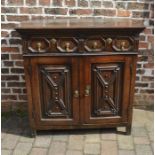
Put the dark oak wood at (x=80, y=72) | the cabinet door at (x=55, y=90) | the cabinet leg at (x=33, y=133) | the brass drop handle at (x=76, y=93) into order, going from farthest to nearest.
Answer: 1. the cabinet leg at (x=33, y=133)
2. the brass drop handle at (x=76, y=93)
3. the cabinet door at (x=55, y=90)
4. the dark oak wood at (x=80, y=72)

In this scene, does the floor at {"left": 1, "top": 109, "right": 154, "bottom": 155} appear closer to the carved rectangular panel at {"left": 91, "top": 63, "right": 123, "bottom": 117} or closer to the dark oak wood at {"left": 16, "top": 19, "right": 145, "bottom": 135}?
the dark oak wood at {"left": 16, "top": 19, "right": 145, "bottom": 135}

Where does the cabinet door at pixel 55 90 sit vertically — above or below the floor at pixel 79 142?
above

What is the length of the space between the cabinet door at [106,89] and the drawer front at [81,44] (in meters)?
0.09

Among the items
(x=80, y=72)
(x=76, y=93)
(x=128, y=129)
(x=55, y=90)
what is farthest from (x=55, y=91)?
(x=128, y=129)

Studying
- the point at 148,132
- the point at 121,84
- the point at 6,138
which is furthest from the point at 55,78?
the point at 148,132

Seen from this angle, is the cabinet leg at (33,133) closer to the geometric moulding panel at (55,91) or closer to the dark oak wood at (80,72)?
the dark oak wood at (80,72)

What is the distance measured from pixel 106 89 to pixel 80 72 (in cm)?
31

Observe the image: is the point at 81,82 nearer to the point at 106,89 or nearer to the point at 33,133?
the point at 106,89

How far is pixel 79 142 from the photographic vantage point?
9.57 ft

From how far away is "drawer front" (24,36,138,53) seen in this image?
255 cm

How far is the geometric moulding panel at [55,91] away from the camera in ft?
8.79

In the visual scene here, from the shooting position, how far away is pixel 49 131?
10.2ft

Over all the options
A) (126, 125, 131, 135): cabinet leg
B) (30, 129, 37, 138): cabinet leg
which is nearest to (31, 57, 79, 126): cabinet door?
(30, 129, 37, 138): cabinet leg

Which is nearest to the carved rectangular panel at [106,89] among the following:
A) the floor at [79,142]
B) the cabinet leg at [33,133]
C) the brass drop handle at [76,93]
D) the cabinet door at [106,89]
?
the cabinet door at [106,89]
